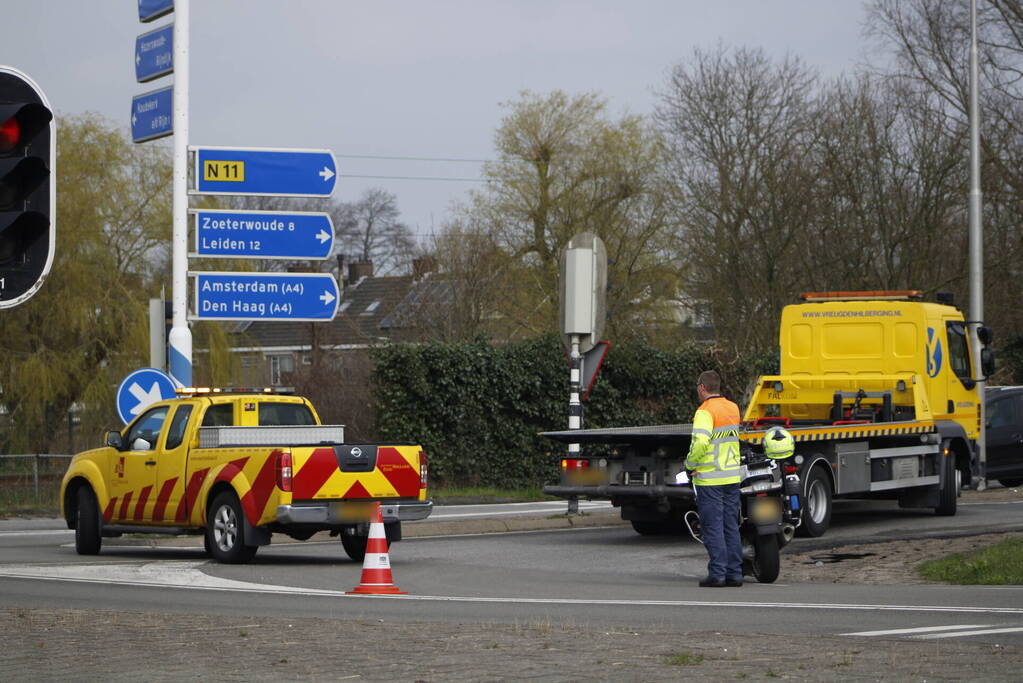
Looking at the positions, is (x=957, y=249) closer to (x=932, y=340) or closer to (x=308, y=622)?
(x=932, y=340)

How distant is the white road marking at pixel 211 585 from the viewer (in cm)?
1113

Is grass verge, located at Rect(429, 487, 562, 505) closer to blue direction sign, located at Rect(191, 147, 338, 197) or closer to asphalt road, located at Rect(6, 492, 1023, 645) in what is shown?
asphalt road, located at Rect(6, 492, 1023, 645)

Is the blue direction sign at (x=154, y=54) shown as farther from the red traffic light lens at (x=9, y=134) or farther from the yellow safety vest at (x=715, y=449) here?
the red traffic light lens at (x=9, y=134)

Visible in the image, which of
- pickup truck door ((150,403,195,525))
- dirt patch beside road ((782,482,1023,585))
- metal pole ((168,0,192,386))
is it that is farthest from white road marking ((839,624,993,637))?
metal pole ((168,0,192,386))

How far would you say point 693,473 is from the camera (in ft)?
43.5


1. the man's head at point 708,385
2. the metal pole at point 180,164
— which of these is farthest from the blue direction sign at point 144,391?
the man's head at point 708,385

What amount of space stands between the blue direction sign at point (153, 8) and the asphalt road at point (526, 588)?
6313 mm

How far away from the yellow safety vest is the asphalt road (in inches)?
38.0

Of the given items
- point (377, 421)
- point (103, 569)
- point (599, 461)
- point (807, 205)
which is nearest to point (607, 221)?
point (807, 205)

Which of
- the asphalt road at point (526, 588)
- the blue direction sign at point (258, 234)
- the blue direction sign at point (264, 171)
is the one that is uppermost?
the blue direction sign at point (264, 171)

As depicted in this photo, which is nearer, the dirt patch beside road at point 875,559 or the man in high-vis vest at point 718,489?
the man in high-vis vest at point 718,489

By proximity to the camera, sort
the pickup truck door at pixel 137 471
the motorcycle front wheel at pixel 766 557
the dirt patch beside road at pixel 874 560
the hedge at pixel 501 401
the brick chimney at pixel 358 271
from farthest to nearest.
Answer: the brick chimney at pixel 358 271
the hedge at pixel 501 401
the pickup truck door at pixel 137 471
the dirt patch beside road at pixel 874 560
the motorcycle front wheel at pixel 766 557

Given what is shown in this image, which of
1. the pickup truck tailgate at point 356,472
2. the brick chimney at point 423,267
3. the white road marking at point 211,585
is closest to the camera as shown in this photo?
the white road marking at point 211,585

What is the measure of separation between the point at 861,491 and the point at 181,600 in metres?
9.48
